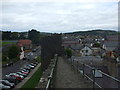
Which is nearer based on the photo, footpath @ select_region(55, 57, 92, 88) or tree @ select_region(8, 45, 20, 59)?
footpath @ select_region(55, 57, 92, 88)

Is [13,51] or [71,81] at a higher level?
[71,81]

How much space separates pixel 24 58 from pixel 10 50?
7818 millimetres

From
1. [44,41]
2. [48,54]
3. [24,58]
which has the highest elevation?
[44,41]

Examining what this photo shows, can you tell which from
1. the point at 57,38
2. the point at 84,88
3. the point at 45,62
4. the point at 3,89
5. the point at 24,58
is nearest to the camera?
the point at 84,88

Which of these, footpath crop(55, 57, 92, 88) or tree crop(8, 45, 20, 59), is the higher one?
footpath crop(55, 57, 92, 88)

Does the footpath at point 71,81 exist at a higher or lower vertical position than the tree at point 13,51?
higher

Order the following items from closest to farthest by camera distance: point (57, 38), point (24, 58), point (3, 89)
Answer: point (3, 89) → point (57, 38) → point (24, 58)

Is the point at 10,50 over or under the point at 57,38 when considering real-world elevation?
under

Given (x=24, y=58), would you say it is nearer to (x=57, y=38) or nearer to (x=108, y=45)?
(x=57, y=38)

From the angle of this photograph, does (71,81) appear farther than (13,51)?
No

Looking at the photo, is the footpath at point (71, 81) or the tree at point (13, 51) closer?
the footpath at point (71, 81)

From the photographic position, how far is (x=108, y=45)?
60.2m

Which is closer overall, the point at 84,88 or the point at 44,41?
the point at 84,88

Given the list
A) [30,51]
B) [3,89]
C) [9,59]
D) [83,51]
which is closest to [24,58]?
[30,51]
